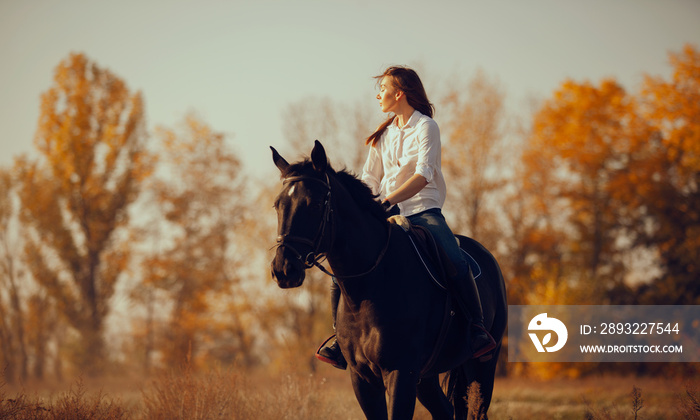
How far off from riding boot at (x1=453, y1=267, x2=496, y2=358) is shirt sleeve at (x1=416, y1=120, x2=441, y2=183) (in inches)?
36.0

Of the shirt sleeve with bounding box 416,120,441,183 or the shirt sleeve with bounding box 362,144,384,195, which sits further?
the shirt sleeve with bounding box 362,144,384,195

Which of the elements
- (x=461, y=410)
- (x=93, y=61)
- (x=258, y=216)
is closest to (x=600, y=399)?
(x=461, y=410)

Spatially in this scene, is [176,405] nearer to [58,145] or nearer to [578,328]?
[578,328]

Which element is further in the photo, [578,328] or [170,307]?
[170,307]

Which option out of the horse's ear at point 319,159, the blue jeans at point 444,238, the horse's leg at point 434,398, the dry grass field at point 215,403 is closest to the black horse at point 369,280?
the horse's ear at point 319,159

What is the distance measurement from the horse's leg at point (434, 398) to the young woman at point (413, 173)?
593mm

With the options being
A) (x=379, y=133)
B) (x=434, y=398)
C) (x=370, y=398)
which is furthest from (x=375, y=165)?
(x=434, y=398)

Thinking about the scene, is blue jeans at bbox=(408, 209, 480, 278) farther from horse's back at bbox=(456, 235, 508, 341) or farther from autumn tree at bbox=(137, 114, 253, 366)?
autumn tree at bbox=(137, 114, 253, 366)

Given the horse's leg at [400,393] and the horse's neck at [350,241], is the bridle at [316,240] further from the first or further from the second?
the horse's leg at [400,393]

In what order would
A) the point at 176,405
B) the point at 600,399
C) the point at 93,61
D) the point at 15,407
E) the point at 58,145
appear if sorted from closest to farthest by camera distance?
1. the point at 15,407
2. the point at 176,405
3. the point at 600,399
4. the point at 58,145
5. the point at 93,61

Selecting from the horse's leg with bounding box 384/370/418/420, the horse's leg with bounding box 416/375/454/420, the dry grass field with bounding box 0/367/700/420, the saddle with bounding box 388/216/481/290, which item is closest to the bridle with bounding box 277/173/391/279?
the saddle with bounding box 388/216/481/290

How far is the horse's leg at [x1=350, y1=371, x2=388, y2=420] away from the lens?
5000 mm

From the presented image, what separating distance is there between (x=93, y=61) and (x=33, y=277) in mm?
9937

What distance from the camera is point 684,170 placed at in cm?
2770
